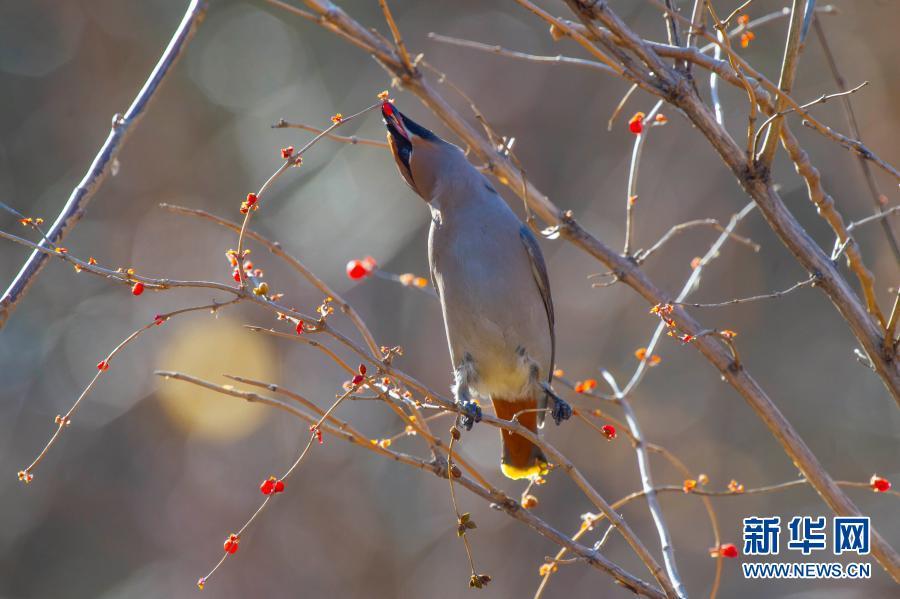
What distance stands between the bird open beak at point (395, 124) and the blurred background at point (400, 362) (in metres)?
4.85

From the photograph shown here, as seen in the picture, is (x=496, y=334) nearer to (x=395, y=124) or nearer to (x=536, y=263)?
(x=536, y=263)

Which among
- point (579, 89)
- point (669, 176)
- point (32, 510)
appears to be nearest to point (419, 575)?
point (32, 510)

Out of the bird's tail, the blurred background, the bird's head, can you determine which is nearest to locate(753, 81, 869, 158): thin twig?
the bird's head

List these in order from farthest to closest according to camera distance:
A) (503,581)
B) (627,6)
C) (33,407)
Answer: (627,6) < (33,407) < (503,581)

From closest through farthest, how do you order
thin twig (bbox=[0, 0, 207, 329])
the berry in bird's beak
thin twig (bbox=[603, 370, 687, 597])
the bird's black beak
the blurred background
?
1. thin twig (bbox=[0, 0, 207, 329])
2. thin twig (bbox=[603, 370, 687, 597])
3. the berry in bird's beak
4. the bird's black beak
5. the blurred background

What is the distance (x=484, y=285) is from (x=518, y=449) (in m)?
0.63

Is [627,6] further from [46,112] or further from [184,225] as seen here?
[46,112]

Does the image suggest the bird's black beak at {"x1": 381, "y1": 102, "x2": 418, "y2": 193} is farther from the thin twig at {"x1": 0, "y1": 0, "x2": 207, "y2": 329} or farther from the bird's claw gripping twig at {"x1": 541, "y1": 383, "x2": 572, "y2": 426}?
the thin twig at {"x1": 0, "y1": 0, "x2": 207, "y2": 329}

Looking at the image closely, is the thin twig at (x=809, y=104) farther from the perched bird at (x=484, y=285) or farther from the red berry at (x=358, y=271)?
the perched bird at (x=484, y=285)

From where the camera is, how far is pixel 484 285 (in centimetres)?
362

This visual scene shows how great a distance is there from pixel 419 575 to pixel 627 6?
576cm

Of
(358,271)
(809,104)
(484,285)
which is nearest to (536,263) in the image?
(484,285)

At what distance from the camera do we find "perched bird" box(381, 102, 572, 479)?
363cm

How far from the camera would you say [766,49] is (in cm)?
965
